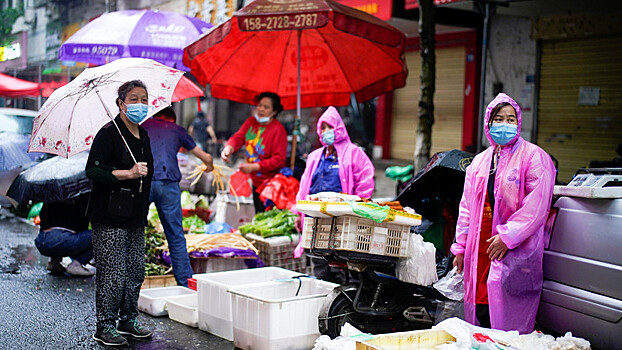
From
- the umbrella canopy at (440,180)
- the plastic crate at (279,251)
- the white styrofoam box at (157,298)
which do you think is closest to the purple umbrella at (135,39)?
the plastic crate at (279,251)

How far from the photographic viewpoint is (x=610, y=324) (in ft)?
14.9

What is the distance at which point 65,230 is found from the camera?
8.15 m

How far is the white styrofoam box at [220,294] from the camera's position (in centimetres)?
591

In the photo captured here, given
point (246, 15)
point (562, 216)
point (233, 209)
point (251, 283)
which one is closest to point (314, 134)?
point (233, 209)

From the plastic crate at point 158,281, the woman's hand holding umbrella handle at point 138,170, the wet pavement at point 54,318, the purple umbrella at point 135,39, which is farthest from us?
the purple umbrella at point 135,39

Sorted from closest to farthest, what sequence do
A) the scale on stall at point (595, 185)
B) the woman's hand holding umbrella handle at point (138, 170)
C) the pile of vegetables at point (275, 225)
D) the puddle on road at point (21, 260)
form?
the scale on stall at point (595, 185) → the woman's hand holding umbrella handle at point (138, 170) → the pile of vegetables at point (275, 225) → the puddle on road at point (21, 260)

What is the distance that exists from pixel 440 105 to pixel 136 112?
11.5 metres

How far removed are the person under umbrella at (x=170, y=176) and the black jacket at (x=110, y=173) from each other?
3.87ft

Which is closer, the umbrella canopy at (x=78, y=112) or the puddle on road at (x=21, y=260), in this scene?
the umbrella canopy at (x=78, y=112)

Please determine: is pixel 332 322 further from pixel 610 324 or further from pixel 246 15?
pixel 246 15

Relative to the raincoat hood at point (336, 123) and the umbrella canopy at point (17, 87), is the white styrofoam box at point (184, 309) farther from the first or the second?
the umbrella canopy at point (17, 87)

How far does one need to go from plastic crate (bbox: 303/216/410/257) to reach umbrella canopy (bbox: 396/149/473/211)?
971mm

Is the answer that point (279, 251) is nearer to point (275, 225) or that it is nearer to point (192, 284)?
point (275, 225)

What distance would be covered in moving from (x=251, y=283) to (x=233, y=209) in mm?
3502
